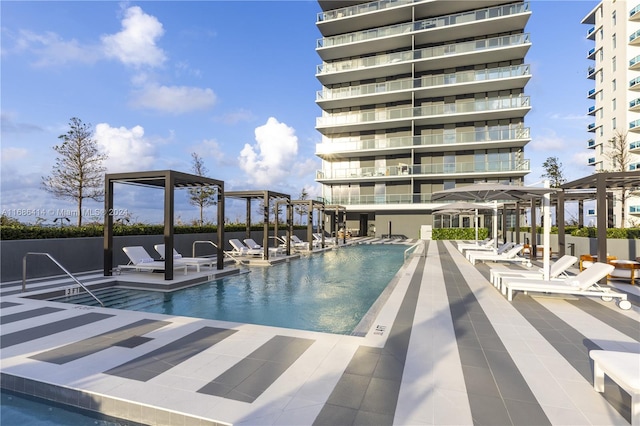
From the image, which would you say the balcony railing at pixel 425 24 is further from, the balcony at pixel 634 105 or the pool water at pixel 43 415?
the pool water at pixel 43 415

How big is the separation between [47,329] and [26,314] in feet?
4.30

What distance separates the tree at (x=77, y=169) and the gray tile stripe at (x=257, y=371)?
49.3 feet

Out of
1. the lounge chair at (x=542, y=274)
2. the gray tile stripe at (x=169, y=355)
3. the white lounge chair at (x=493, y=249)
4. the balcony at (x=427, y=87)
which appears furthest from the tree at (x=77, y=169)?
the balcony at (x=427, y=87)

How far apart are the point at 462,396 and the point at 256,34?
2335 centimetres

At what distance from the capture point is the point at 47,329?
4887mm

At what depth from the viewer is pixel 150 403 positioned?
2.86 metres

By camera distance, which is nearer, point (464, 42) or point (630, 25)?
point (464, 42)

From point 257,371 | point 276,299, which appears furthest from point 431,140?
point 257,371

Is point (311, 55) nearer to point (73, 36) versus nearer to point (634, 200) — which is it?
point (73, 36)

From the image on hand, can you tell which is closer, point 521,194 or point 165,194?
point 165,194

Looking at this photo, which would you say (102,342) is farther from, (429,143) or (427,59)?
(427,59)

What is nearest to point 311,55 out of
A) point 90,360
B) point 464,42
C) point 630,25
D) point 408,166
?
point 464,42

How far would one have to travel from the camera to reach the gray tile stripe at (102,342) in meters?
3.86

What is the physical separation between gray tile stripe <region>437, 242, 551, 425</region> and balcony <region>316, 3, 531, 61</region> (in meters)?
31.6
